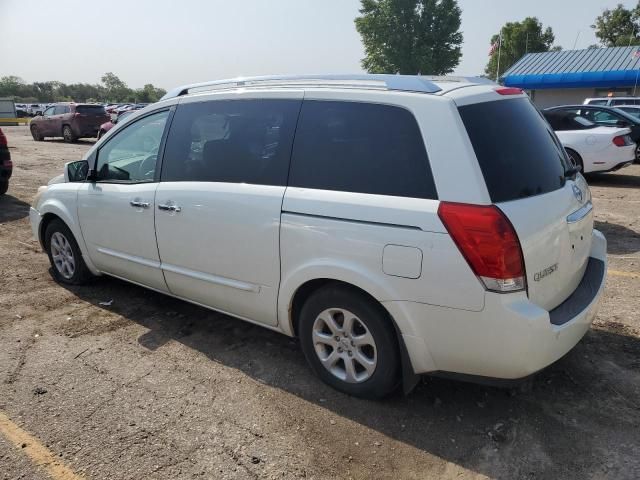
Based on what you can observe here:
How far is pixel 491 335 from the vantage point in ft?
8.35

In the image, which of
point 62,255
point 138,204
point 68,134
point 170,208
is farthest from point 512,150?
point 68,134

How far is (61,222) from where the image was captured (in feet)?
16.2

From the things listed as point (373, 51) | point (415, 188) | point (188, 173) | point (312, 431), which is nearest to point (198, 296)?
point (188, 173)

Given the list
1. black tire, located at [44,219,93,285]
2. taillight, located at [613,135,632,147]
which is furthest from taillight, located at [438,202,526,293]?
taillight, located at [613,135,632,147]

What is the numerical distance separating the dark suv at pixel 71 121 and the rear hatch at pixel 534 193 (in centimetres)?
2209

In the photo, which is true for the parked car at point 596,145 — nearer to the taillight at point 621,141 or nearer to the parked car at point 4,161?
the taillight at point 621,141

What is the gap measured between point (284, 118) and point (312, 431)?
1919 millimetres

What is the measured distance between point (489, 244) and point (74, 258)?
13.1 feet

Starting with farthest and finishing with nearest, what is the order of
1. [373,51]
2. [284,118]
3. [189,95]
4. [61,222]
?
1. [373,51]
2. [61,222]
3. [189,95]
4. [284,118]

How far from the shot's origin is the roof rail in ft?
9.47

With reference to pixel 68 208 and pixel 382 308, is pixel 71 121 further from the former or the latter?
pixel 382 308

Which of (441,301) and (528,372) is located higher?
(441,301)

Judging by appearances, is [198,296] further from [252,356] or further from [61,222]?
[61,222]

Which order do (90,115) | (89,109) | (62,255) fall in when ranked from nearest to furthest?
1. (62,255)
2. (90,115)
3. (89,109)
